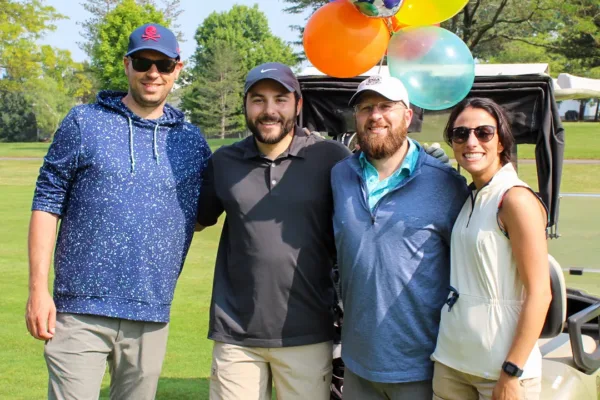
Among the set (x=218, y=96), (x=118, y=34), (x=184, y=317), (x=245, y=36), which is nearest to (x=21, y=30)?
(x=118, y=34)

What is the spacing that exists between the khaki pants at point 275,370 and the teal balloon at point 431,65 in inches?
46.5

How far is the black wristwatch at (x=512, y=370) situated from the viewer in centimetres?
238

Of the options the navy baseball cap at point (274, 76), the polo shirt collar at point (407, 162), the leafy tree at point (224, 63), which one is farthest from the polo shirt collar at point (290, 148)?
the leafy tree at point (224, 63)

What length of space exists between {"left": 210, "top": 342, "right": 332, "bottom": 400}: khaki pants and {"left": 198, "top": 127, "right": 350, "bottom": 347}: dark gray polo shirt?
0.17 ft

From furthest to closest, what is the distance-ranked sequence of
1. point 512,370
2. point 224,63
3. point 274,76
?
point 224,63
point 274,76
point 512,370

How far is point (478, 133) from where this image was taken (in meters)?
2.61

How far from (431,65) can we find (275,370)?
148 cm

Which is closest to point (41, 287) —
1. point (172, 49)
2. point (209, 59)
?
point (172, 49)

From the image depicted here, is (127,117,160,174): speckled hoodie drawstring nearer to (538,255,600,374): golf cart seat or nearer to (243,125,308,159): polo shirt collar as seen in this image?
(243,125,308,159): polo shirt collar

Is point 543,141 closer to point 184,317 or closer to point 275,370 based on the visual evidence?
point 275,370

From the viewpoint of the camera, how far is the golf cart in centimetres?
298

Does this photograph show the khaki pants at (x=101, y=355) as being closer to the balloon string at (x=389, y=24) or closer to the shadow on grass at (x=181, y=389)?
the shadow on grass at (x=181, y=389)

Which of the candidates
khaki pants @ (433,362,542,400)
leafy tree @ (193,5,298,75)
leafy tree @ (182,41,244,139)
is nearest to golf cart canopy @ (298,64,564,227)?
khaki pants @ (433,362,542,400)

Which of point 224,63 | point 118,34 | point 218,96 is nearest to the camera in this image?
point 118,34
